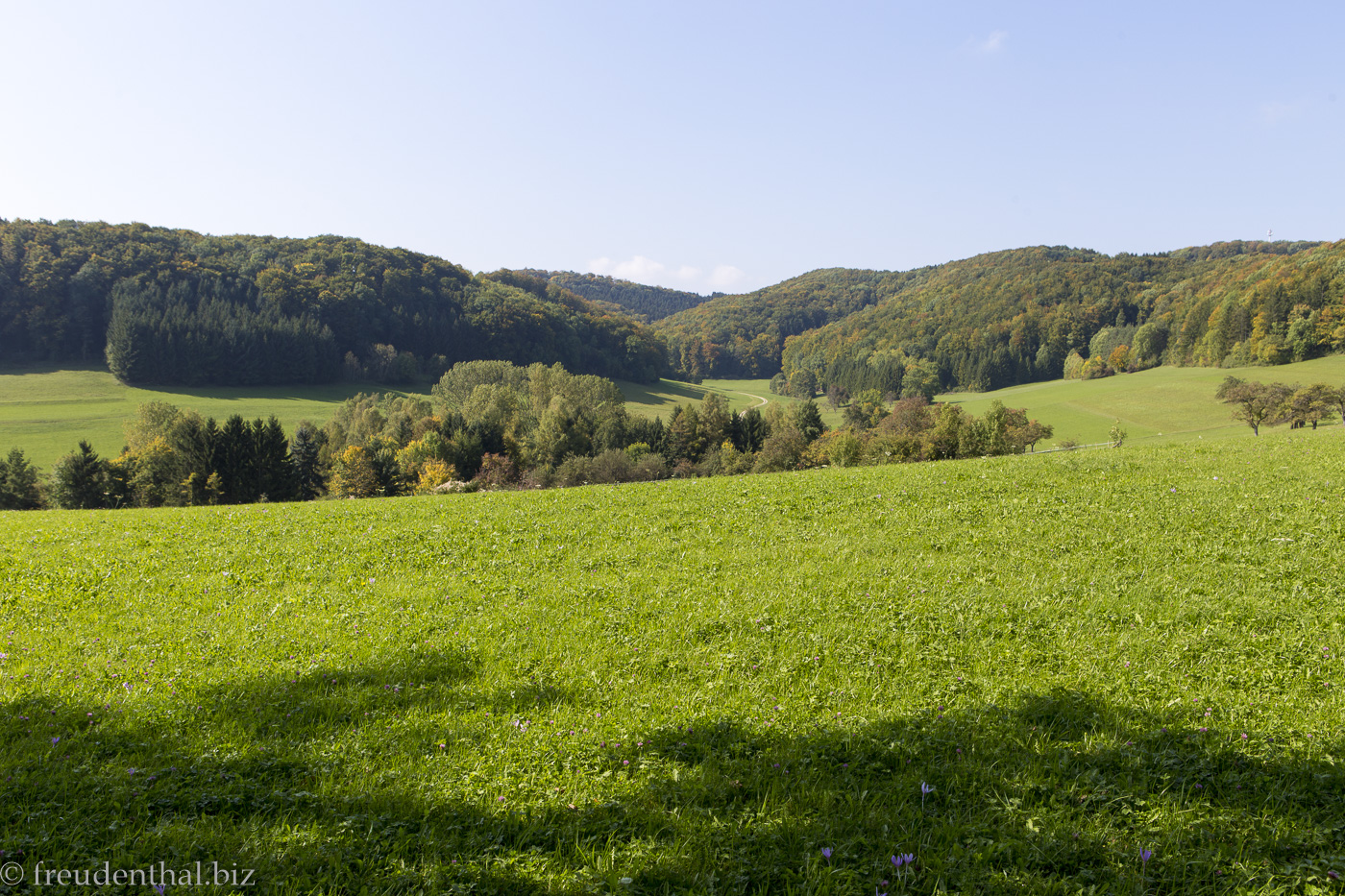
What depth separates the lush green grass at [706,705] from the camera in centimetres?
408

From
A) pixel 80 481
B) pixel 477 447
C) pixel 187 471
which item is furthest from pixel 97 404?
pixel 477 447

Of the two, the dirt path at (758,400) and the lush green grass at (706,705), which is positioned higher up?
the dirt path at (758,400)

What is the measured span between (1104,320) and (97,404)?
195805 mm

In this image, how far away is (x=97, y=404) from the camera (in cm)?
9088

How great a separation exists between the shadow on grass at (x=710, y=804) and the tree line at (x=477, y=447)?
56.7 m

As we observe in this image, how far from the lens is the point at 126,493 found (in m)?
63.6

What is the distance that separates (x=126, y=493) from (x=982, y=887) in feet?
270

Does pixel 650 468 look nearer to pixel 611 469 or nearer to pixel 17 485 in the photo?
pixel 611 469

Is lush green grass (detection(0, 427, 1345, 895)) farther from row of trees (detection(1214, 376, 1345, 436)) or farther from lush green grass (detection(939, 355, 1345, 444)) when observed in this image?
lush green grass (detection(939, 355, 1345, 444))

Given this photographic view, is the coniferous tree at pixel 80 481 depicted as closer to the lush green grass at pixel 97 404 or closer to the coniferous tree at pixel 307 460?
the lush green grass at pixel 97 404

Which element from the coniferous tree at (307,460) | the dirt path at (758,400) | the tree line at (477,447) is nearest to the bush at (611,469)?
the tree line at (477,447)

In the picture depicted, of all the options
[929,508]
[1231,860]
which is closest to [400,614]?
[1231,860]

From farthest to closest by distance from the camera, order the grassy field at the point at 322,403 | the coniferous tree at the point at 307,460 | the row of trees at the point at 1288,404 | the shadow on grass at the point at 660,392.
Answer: the shadow on grass at the point at 660,392
the grassy field at the point at 322,403
the coniferous tree at the point at 307,460
the row of trees at the point at 1288,404

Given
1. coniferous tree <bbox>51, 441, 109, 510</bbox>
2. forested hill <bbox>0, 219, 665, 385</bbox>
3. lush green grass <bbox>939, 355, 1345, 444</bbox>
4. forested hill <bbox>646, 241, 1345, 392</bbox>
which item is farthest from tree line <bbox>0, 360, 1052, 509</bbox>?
forested hill <bbox>646, 241, 1345, 392</bbox>
